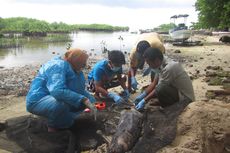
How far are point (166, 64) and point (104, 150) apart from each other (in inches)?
73.1

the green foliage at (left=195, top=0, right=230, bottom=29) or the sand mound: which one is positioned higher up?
the green foliage at (left=195, top=0, right=230, bottom=29)

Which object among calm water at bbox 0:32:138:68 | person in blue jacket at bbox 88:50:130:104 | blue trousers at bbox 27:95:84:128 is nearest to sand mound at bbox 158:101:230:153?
blue trousers at bbox 27:95:84:128

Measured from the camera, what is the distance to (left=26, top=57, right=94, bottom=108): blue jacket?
4.51 m

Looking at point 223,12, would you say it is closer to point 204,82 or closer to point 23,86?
point 204,82

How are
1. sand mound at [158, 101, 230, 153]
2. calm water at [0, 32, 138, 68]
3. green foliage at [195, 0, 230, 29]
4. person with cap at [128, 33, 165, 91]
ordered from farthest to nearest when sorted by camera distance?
green foliage at [195, 0, 230, 29]
calm water at [0, 32, 138, 68]
person with cap at [128, 33, 165, 91]
sand mound at [158, 101, 230, 153]

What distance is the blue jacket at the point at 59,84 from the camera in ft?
14.8

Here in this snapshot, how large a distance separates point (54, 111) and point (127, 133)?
3.90ft

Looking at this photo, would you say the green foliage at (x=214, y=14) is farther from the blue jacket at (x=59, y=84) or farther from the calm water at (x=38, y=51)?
the blue jacket at (x=59, y=84)

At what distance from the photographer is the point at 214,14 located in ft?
76.1

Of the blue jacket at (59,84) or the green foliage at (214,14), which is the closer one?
the blue jacket at (59,84)

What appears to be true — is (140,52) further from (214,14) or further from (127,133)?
(214,14)

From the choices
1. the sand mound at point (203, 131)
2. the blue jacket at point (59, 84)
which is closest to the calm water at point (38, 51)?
the blue jacket at point (59, 84)

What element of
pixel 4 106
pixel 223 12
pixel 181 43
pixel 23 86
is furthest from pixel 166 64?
pixel 181 43

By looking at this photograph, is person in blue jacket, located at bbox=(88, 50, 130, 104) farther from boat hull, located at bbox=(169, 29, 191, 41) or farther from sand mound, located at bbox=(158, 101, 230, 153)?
boat hull, located at bbox=(169, 29, 191, 41)
